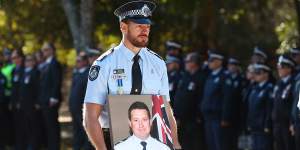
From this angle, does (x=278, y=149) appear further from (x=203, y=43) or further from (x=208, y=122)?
(x=203, y=43)

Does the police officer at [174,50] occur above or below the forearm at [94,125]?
above

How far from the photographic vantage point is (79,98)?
45.0ft

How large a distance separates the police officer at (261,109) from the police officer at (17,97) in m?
4.71

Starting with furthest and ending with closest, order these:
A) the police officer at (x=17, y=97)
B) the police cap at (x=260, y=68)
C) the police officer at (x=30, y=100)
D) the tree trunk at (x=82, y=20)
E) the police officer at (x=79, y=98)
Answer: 1. the police officer at (x=17, y=97)
2. the tree trunk at (x=82, y=20)
3. the police officer at (x=30, y=100)
4. the police officer at (x=79, y=98)
5. the police cap at (x=260, y=68)

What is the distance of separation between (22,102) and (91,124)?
9.47 m

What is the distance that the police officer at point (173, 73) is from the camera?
14.3 m

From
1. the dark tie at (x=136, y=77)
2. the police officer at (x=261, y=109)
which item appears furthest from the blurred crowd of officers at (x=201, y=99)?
the dark tie at (x=136, y=77)

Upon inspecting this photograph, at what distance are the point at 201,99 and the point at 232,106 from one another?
0.77 m

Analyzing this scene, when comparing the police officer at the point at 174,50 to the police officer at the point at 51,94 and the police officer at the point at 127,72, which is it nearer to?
the police officer at the point at 51,94

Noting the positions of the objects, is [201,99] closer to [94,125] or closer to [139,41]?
[139,41]

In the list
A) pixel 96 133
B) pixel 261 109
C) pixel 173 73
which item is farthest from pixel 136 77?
pixel 173 73

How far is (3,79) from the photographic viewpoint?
1606 cm

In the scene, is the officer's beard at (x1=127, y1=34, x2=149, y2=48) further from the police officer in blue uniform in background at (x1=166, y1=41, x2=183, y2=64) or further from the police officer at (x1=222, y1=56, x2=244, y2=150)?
the police officer in blue uniform in background at (x1=166, y1=41, x2=183, y2=64)

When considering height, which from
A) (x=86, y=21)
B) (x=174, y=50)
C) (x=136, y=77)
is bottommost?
(x=136, y=77)
